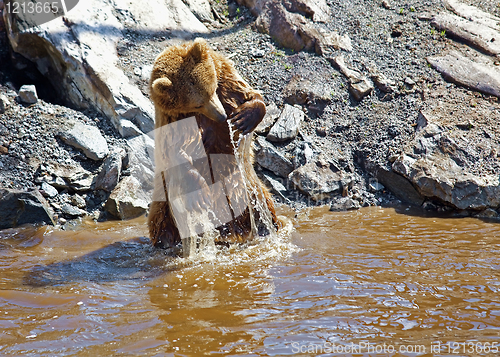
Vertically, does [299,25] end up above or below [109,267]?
above

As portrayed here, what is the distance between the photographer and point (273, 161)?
19.5 ft

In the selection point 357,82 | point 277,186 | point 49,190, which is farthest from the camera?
point 357,82

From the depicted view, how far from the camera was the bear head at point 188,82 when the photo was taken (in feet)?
12.3

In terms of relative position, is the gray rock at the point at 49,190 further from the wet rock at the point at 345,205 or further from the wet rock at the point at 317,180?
the wet rock at the point at 345,205

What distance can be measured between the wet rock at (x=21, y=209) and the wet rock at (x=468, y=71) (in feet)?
19.1

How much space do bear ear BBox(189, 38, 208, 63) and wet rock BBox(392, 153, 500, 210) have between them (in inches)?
116

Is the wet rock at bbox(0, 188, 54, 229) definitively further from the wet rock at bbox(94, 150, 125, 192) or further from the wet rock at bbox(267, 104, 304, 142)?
the wet rock at bbox(267, 104, 304, 142)

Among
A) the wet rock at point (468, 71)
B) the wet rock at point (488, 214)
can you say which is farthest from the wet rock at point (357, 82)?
the wet rock at point (488, 214)

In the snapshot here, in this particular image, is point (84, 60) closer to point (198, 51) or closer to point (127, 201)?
point (127, 201)

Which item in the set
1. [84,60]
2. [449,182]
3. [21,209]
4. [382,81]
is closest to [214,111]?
[21,209]

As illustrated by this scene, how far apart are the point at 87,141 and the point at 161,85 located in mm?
2761

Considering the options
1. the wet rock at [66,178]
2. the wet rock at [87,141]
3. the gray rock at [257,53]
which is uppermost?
the gray rock at [257,53]

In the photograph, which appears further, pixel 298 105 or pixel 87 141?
pixel 298 105

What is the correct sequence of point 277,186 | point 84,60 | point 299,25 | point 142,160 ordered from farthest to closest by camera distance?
point 299,25 < point 84,60 < point 142,160 < point 277,186
